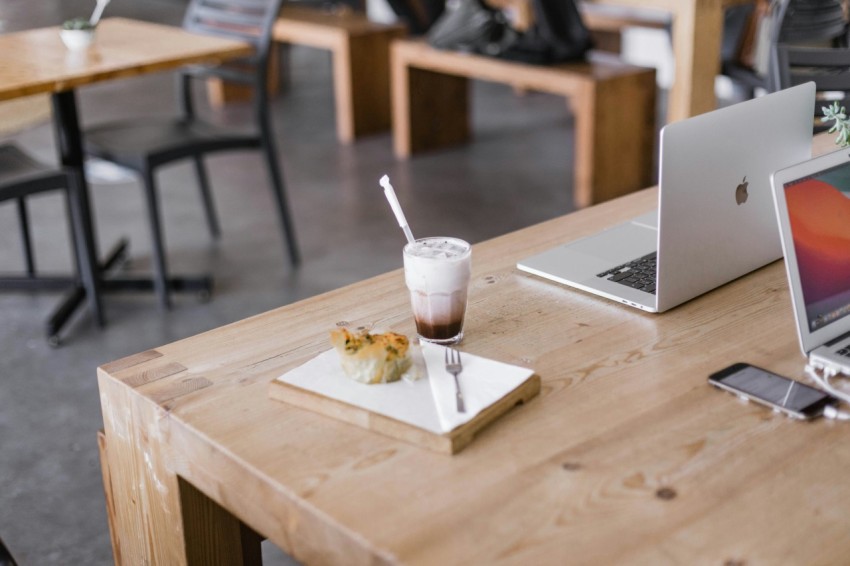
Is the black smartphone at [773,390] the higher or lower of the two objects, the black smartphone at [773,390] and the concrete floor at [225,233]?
the higher

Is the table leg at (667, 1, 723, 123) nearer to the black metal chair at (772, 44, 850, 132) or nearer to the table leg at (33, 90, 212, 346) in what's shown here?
the black metal chair at (772, 44, 850, 132)

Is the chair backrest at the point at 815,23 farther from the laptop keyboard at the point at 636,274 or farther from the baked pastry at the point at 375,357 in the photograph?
the baked pastry at the point at 375,357

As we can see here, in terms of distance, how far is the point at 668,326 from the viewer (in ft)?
4.47

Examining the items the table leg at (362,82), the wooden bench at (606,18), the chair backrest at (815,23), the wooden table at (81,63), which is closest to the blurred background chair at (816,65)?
the chair backrest at (815,23)

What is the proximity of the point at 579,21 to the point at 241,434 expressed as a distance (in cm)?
338

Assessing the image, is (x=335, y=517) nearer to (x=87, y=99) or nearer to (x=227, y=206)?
(x=227, y=206)

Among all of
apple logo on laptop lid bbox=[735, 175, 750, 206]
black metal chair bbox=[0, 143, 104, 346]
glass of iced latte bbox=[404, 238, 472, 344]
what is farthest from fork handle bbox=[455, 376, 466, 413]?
black metal chair bbox=[0, 143, 104, 346]

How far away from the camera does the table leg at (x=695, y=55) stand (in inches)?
146

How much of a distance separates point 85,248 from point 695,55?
7.44ft

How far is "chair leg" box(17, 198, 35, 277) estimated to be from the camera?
3145mm

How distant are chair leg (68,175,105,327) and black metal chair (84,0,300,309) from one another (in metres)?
0.18

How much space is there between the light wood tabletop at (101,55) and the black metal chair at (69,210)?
0.29 meters

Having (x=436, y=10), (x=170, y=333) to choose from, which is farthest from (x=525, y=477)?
(x=436, y=10)

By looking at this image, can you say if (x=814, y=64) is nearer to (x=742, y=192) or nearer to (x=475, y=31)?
(x=742, y=192)
